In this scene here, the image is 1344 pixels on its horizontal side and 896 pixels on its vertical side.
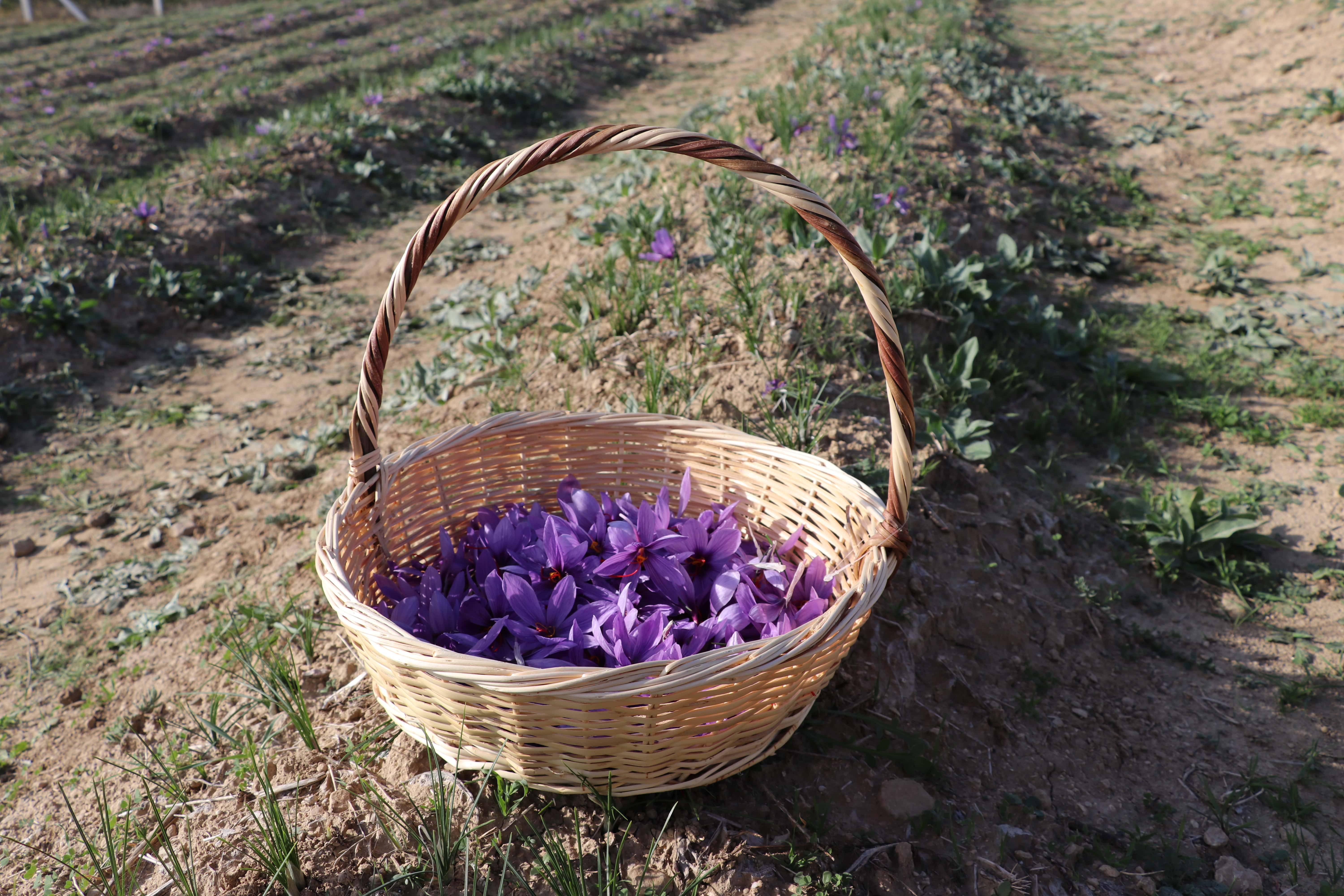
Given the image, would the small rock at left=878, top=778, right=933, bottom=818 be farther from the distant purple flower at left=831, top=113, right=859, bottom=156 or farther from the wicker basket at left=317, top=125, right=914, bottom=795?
the distant purple flower at left=831, top=113, right=859, bottom=156

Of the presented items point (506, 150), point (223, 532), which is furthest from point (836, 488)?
point (506, 150)

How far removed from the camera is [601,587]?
187 centimetres

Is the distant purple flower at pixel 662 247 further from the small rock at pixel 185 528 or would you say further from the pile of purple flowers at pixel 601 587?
the small rock at pixel 185 528

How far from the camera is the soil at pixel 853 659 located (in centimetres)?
168

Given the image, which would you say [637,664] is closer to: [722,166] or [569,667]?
[569,667]

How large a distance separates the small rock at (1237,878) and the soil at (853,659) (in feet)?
0.12

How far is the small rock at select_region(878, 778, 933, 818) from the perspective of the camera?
1718 mm

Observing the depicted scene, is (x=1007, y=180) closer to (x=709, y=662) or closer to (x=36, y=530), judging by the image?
(x=709, y=662)

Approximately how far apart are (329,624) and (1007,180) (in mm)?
4553

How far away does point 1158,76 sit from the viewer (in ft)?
25.0

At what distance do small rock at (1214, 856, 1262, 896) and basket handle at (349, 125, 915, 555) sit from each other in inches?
37.7

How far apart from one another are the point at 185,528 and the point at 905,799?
8.61 ft

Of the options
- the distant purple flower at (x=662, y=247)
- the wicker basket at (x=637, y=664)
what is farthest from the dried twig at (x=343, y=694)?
the distant purple flower at (x=662, y=247)

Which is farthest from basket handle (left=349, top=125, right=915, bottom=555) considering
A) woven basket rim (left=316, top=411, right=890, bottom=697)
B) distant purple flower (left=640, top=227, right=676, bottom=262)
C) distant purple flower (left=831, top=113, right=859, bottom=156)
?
distant purple flower (left=831, top=113, right=859, bottom=156)
